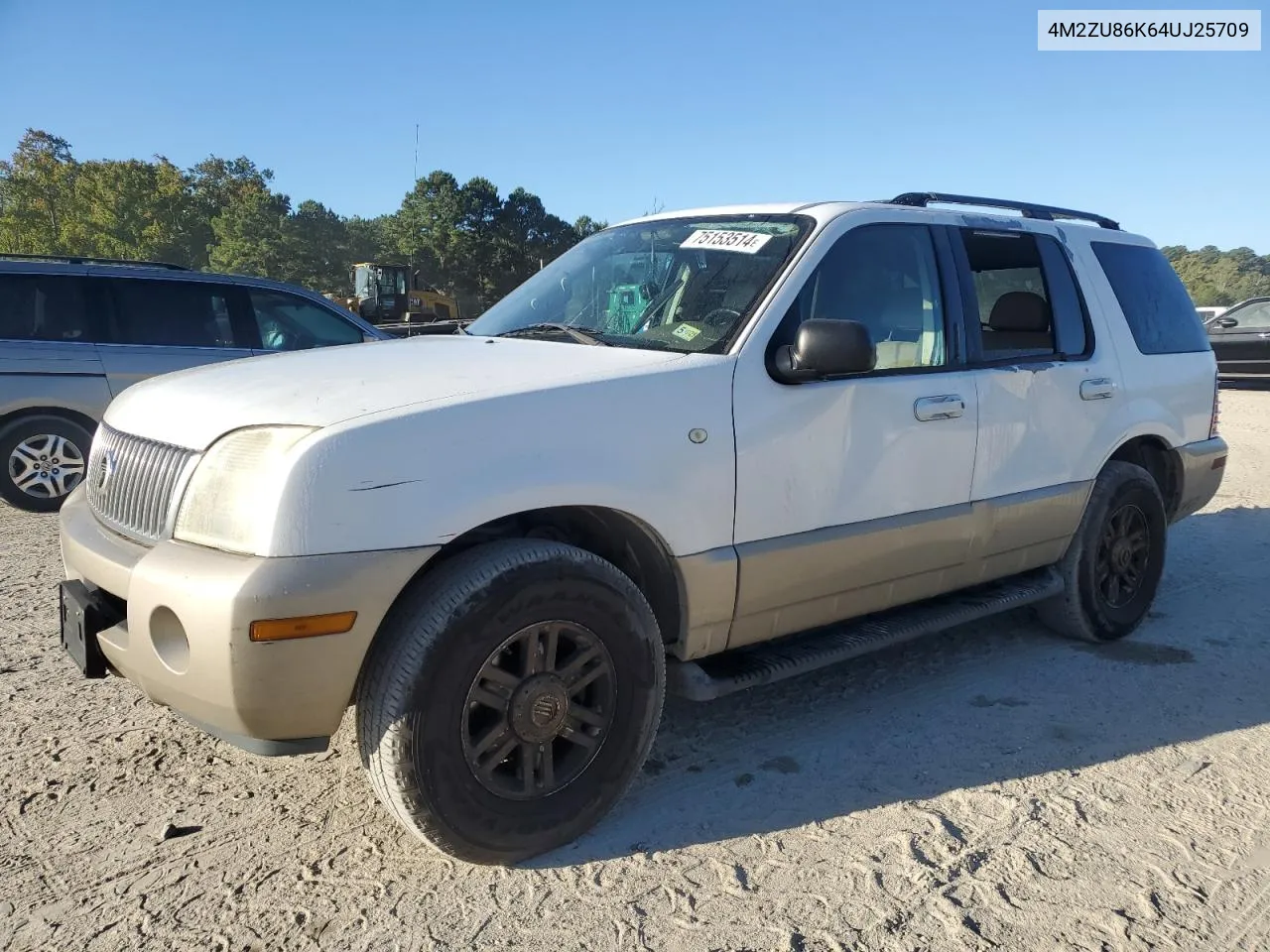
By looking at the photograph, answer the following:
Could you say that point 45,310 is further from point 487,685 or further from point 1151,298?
point 1151,298

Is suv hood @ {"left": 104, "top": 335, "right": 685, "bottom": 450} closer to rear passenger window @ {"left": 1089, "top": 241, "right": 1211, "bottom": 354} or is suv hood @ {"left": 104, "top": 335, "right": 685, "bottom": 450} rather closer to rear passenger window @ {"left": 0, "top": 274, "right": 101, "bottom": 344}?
rear passenger window @ {"left": 1089, "top": 241, "right": 1211, "bottom": 354}

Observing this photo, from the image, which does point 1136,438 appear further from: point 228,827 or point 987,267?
point 228,827

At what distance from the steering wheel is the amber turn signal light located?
1560mm

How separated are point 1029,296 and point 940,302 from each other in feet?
2.64

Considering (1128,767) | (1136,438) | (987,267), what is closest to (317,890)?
(1128,767)

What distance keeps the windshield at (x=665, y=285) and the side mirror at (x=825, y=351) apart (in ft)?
0.70

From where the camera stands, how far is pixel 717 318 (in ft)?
10.7

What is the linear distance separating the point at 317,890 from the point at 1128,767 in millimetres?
2683

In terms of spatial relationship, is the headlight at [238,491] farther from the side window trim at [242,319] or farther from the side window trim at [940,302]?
the side window trim at [242,319]

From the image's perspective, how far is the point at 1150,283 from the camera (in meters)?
4.96

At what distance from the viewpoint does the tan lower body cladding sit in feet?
10.1

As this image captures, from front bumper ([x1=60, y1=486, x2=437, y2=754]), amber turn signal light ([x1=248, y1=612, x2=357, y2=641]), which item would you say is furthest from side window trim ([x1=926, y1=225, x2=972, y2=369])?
amber turn signal light ([x1=248, y1=612, x2=357, y2=641])

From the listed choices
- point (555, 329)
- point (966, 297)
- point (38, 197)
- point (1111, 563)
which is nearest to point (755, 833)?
point (555, 329)

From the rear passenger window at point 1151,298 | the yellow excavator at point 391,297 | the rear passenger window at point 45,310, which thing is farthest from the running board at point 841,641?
the yellow excavator at point 391,297
